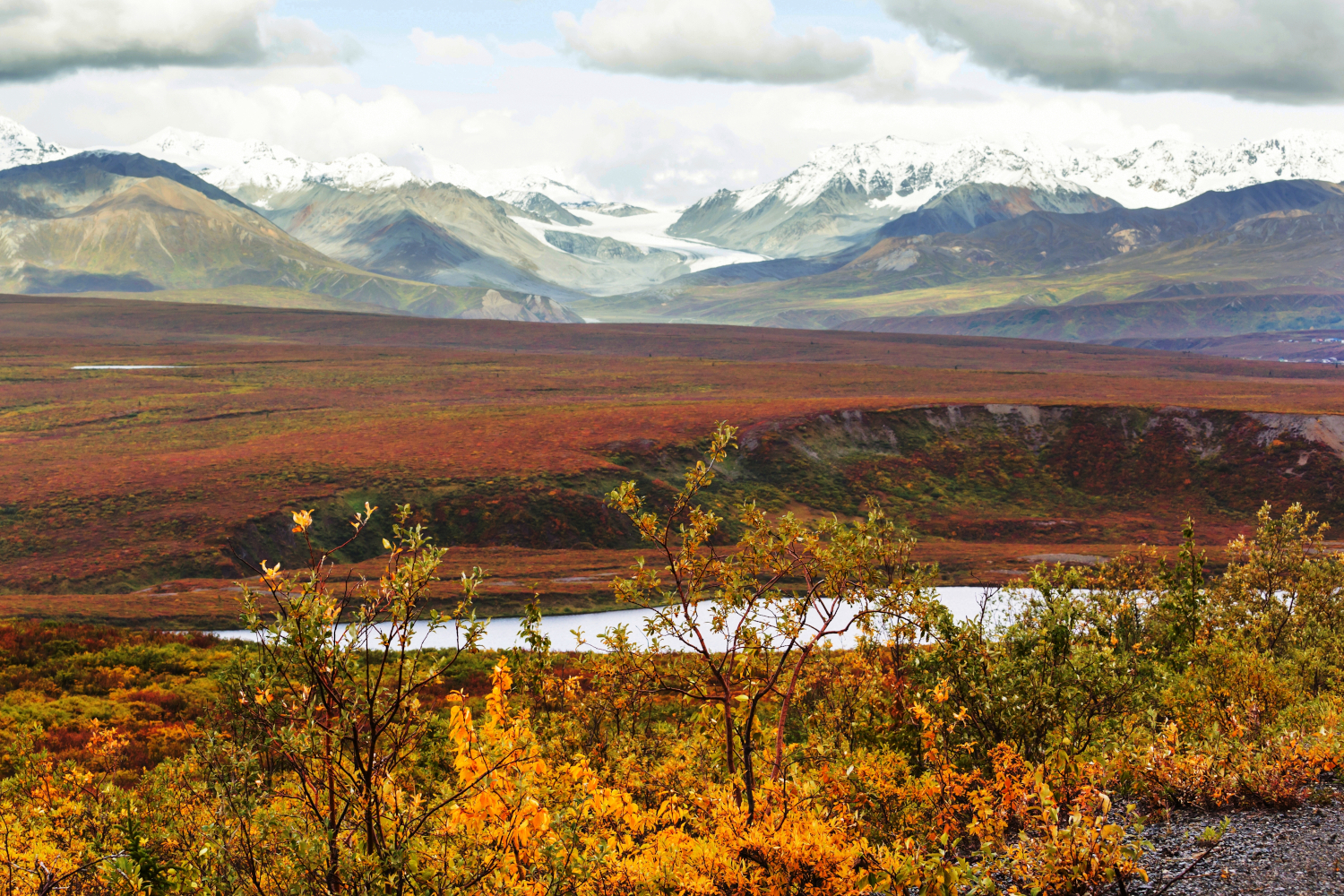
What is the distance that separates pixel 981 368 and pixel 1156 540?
102 m

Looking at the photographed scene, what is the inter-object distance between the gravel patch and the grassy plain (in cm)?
3758

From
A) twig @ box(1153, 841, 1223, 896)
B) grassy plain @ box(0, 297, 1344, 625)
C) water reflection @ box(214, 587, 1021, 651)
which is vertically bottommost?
water reflection @ box(214, 587, 1021, 651)

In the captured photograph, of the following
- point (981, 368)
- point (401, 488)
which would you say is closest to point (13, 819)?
point (401, 488)

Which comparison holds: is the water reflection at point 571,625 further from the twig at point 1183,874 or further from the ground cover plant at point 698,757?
the twig at point 1183,874

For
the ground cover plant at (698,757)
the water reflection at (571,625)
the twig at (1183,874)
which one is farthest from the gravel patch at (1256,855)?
the water reflection at (571,625)

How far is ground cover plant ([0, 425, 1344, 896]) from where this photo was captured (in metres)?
7.68

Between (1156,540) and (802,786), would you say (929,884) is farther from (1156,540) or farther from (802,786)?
(1156,540)

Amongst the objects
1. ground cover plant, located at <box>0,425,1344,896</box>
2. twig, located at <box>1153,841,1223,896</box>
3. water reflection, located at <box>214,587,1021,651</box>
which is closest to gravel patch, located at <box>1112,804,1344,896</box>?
twig, located at <box>1153,841,1223,896</box>

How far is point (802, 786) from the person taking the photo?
1012cm

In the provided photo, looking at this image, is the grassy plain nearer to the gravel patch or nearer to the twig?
the gravel patch

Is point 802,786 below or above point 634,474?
above

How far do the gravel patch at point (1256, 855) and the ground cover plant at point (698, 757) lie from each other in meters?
0.31

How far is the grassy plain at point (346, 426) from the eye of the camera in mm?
53844

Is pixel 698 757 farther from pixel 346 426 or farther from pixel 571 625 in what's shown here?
pixel 346 426
